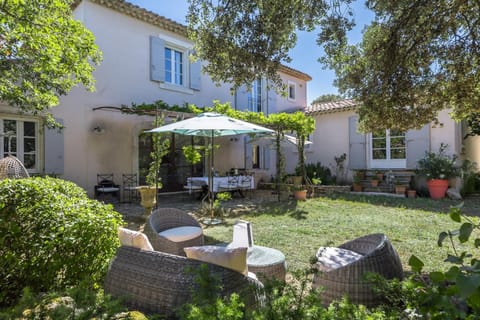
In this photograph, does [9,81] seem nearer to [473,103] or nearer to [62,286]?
[62,286]

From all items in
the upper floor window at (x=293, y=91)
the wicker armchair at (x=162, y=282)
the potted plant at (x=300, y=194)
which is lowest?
the potted plant at (x=300, y=194)

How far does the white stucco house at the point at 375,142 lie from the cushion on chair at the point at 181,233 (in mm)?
8226

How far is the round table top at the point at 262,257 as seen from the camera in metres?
3.07

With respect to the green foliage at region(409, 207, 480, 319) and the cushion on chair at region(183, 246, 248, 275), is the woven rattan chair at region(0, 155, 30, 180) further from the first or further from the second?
the green foliage at region(409, 207, 480, 319)

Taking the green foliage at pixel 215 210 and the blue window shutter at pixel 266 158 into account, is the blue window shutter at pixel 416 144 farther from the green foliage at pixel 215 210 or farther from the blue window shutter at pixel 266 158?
the green foliage at pixel 215 210

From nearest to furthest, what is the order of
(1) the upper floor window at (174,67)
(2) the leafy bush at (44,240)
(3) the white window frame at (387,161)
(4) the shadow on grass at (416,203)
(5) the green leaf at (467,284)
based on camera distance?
(5) the green leaf at (467,284), (2) the leafy bush at (44,240), (4) the shadow on grass at (416,203), (1) the upper floor window at (174,67), (3) the white window frame at (387,161)

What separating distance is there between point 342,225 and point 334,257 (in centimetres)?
373

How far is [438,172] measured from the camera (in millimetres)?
10578

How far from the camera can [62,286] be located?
106 inches

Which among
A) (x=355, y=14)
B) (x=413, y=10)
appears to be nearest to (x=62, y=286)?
(x=355, y=14)

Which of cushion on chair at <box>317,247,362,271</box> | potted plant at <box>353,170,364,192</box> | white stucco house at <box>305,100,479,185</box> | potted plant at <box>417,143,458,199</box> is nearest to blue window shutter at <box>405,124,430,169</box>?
white stucco house at <box>305,100,479,185</box>

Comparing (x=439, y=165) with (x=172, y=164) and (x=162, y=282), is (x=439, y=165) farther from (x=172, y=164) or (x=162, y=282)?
(x=162, y=282)

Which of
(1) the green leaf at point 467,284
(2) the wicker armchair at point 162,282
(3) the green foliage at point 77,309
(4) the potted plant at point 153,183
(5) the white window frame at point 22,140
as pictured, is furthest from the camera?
(5) the white window frame at point 22,140

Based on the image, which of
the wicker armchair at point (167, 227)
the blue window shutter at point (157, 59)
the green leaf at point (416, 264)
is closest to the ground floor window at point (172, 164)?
the blue window shutter at point (157, 59)
